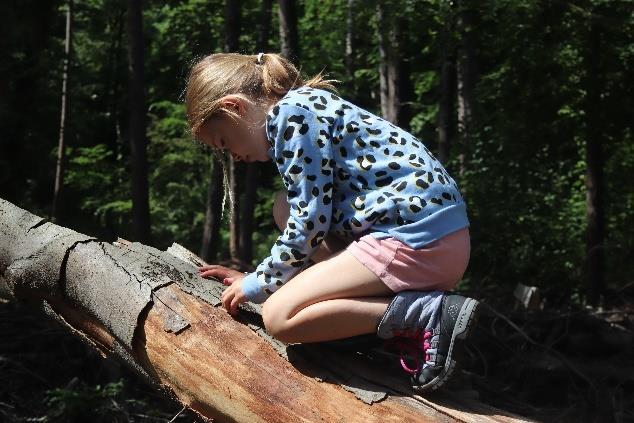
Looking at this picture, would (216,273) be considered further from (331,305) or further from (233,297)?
(331,305)

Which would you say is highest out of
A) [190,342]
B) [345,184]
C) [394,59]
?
[345,184]

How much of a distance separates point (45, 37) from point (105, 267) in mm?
12979

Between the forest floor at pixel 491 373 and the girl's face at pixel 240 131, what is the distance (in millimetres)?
2223

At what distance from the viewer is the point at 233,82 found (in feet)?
9.49

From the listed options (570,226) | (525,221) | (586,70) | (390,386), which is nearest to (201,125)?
(390,386)

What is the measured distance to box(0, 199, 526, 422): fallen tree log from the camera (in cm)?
256

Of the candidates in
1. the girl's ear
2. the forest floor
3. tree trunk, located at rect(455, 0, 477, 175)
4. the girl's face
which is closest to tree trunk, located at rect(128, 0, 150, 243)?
tree trunk, located at rect(455, 0, 477, 175)

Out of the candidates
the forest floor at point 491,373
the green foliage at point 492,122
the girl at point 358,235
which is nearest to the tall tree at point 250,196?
the green foliage at point 492,122

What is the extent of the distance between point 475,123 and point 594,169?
2.47 meters

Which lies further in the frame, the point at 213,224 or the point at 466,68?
the point at 213,224

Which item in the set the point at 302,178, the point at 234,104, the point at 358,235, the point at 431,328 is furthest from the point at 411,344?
the point at 234,104

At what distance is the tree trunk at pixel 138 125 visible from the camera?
1194 cm

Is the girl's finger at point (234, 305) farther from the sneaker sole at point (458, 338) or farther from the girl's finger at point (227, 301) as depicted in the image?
the sneaker sole at point (458, 338)

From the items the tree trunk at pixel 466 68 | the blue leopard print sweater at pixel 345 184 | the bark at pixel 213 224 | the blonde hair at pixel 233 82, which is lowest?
the bark at pixel 213 224
